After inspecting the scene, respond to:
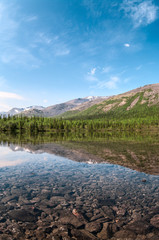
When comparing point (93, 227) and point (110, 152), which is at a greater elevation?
point (93, 227)

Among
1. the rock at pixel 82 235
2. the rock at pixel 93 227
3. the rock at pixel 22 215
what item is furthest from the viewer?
the rock at pixel 22 215

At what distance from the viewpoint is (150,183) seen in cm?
1528

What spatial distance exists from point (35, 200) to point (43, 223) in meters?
3.13

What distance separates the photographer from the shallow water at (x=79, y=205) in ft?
26.6

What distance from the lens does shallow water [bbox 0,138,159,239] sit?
26.6 feet

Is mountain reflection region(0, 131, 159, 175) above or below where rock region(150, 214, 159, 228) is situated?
below

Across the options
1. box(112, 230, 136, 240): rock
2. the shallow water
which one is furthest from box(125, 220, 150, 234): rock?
box(112, 230, 136, 240): rock

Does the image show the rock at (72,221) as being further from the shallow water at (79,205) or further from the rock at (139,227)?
the rock at (139,227)

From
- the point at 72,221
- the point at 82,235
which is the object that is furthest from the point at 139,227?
the point at 72,221

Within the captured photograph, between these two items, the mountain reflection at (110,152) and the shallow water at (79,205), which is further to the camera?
the mountain reflection at (110,152)

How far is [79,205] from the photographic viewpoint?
433 inches

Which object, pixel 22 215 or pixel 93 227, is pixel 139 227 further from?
pixel 22 215

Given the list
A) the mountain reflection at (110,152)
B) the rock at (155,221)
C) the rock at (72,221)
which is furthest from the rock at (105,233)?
the mountain reflection at (110,152)

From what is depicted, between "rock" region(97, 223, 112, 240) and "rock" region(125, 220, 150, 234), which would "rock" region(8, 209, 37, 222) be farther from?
"rock" region(125, 220, 150, 234)
